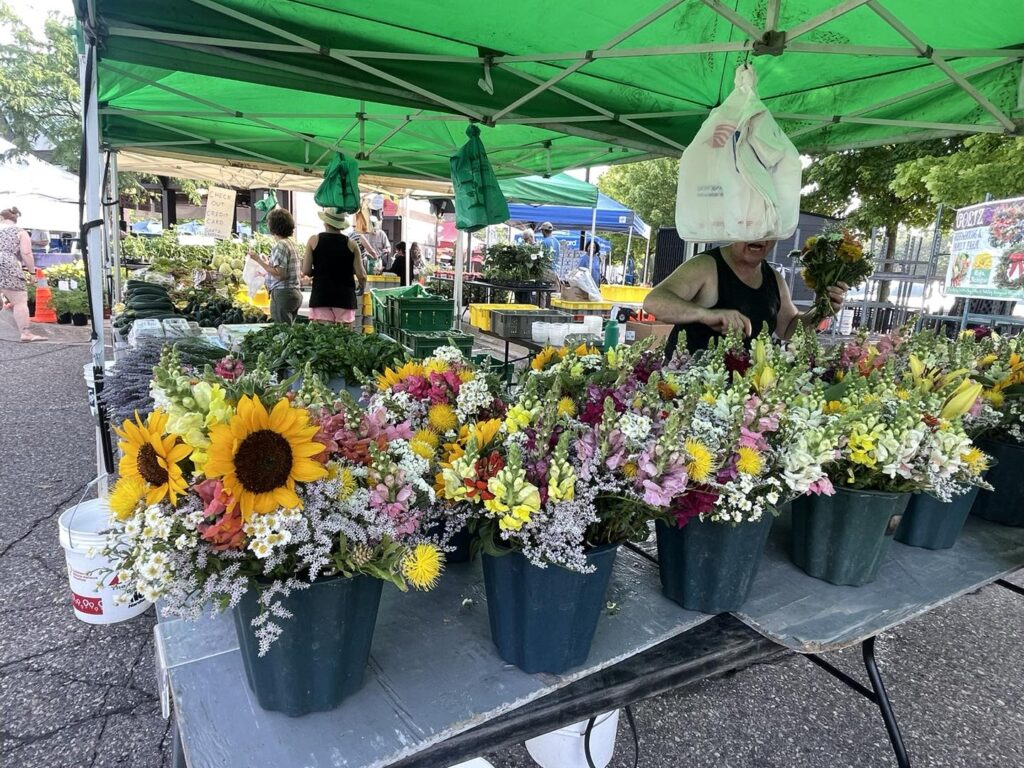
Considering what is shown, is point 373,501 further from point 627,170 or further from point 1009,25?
point 627,170

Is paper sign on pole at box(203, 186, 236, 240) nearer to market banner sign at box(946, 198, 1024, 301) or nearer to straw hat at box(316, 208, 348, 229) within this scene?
straw hat at box(316, 208, 348, 229)

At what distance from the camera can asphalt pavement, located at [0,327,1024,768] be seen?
196 centimetres

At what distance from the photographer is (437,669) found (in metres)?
1.10

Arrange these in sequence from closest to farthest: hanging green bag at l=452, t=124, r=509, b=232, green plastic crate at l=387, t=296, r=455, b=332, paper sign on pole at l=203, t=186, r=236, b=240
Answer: hanging green bag at l=452, t=124, r=509, b=232 → green plastic crate at l=387, t=296, r=455, b=332 → paper sign on pole at l=203, t=186, r=236, b=240

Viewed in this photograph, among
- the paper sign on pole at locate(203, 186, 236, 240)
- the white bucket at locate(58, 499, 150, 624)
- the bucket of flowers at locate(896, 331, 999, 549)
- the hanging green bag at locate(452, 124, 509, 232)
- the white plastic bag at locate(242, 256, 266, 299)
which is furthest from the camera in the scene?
the paper sign on pole at locate(203, 186, 236, 240)

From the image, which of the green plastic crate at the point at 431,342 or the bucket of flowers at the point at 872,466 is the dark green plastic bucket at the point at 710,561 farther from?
the green plastic crate at the point at 431,342

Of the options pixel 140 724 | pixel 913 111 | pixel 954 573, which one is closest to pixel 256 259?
pixel 140 724

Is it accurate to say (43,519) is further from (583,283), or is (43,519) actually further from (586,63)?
(583,283)

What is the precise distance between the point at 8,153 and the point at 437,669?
864 inches

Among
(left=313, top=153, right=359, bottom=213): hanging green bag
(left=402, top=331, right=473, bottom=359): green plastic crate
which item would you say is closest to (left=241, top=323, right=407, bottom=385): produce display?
(left=402, top=331, right=473, bottom=359): green plastic crate

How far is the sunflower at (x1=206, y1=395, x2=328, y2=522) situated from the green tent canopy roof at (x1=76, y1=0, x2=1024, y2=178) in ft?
6.76

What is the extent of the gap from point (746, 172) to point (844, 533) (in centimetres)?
115

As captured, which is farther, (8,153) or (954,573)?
(8,153)

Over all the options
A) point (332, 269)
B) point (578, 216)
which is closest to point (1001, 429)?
point (332, 269)
